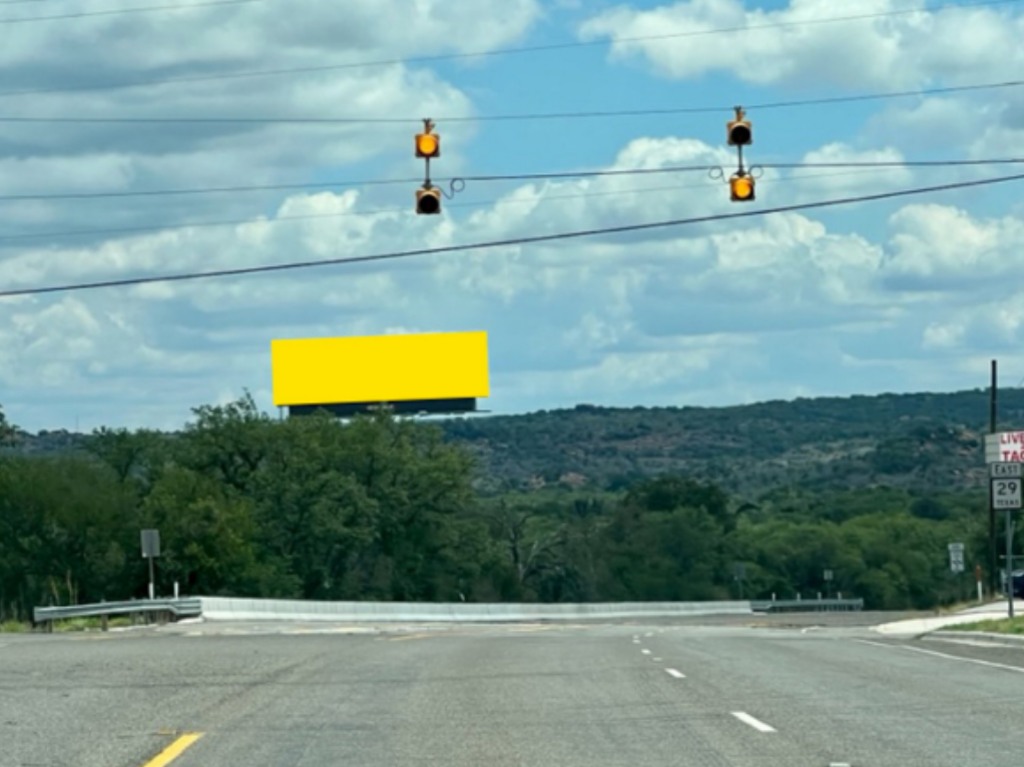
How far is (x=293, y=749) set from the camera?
597 inches

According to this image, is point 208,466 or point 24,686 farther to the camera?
point 208,466

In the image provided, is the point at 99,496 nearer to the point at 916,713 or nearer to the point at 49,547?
the point at 49,547

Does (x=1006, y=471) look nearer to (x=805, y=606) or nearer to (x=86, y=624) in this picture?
(x=86, y=624)

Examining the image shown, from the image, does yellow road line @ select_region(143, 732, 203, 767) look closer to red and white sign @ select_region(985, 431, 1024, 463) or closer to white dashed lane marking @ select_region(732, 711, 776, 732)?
Result: white dashed lane marking @ select_region(732, 711, 776, 732)

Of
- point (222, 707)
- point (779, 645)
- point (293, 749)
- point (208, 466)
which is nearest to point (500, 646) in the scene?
point (779, 645)

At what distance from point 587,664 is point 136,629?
799 inches

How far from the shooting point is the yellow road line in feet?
47.3

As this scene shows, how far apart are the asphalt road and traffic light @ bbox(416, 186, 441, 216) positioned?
249 inches

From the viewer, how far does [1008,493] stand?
37.7 meters

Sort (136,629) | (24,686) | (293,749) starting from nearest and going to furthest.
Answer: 1. (293,749)
2. (24,686)
3. (136,629)

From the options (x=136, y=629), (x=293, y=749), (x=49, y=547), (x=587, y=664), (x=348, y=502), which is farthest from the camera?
(x=348, y=502)

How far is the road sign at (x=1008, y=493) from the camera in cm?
3744

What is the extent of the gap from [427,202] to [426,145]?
1568 millimetres

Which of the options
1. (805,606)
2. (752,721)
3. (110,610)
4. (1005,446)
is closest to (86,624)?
(110,610)
